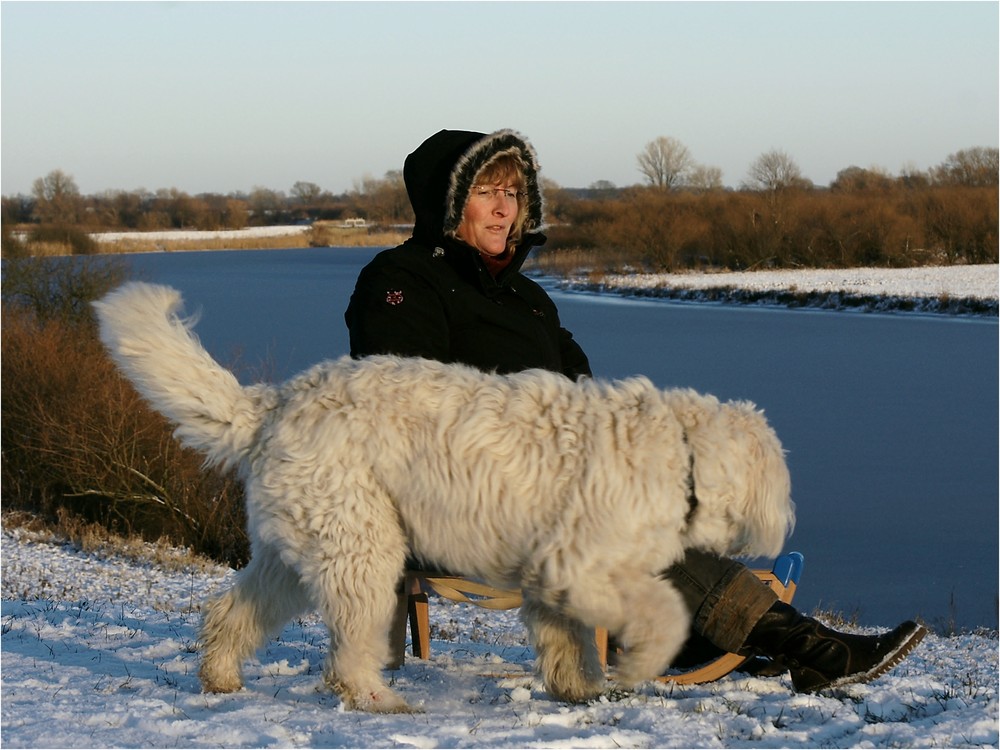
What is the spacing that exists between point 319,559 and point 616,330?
20.5 m

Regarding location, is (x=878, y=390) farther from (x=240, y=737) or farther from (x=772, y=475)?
(x=240, y=737)

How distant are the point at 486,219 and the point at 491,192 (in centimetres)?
13

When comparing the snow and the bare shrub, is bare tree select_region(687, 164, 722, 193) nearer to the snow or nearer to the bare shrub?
the snow

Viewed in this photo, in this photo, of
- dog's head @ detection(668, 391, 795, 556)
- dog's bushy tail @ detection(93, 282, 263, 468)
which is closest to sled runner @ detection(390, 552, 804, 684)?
dog's head @ detection(668, 391, 795, 556)

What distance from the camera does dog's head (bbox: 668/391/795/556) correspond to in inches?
149

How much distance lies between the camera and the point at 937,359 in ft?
64.4

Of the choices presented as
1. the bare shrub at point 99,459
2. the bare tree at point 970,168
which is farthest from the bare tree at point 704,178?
the bare shrub at point 99,459

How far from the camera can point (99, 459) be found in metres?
13.4

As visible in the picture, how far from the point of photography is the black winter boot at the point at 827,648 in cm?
414

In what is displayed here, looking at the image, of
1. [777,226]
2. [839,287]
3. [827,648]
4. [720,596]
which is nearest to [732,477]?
[720,596]

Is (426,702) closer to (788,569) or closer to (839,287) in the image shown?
(788,569)

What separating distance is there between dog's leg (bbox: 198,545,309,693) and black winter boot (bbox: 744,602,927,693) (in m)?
1.74

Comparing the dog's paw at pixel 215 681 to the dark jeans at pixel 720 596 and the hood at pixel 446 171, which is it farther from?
the hood at pixel 446 171

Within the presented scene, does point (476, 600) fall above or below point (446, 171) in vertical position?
below
